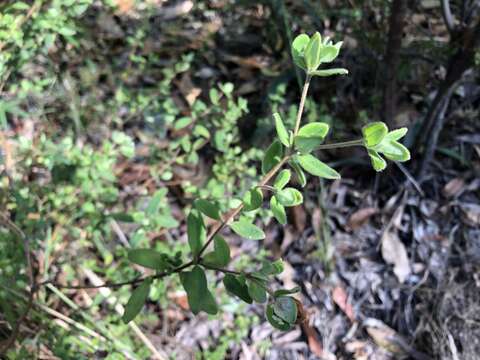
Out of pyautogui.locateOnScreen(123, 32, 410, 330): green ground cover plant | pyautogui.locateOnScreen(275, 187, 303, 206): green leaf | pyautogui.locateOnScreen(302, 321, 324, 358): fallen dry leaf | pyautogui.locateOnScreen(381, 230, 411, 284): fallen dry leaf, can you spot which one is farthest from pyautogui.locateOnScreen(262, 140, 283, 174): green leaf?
pyautogui.locateOnScreen(381, 230, 411, 284): fallen dry leaf

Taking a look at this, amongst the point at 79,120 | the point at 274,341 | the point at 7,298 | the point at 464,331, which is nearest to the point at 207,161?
the point at 79,120

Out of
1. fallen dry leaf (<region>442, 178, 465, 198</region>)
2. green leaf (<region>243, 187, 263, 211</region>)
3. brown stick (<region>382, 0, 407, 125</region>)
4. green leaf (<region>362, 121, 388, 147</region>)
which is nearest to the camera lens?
green leaf (<region>362, 121, 388, 147</region>)

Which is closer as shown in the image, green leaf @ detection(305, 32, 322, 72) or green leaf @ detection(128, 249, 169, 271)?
green leaf @ detection(305, 32, 322, 72)

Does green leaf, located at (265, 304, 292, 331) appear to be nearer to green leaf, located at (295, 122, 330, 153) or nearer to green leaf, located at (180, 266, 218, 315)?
green leaf, located at (180, 266, 218, 315)

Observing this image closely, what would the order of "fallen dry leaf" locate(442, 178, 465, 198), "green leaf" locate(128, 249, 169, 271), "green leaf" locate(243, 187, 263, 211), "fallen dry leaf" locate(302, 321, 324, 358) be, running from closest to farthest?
"green leaf" locate(243, 187, 263, 211) → "green leaf" locate(128, 249, 169, 271) → "fallen dry leaf" locate(302, 321, 324, 358) → "fallen dry leaf" locate(442, 178, 465, 198)

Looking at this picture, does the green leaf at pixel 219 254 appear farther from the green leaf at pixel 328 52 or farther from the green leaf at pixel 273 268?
the green leaf at pixel 328 52

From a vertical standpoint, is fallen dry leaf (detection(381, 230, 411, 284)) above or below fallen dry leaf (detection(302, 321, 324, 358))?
above

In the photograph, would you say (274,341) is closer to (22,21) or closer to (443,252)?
(443,252)
